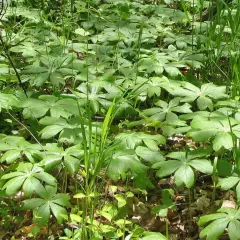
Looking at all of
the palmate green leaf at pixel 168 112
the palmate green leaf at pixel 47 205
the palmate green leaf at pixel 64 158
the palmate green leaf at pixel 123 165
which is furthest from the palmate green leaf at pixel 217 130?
the palmate green leaf at pixel 47 205

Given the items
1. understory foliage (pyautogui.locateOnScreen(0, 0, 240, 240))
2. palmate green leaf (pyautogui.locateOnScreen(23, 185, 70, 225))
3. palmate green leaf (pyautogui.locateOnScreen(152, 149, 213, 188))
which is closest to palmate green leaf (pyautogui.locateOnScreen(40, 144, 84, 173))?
understory foliage (pyautogui.locateOnScreen(0, 0, 240, 240))

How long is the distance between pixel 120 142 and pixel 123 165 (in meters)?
0.15

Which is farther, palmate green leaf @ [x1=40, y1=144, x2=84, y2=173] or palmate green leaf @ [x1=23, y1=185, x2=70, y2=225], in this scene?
palmate green leaf @ [x1=40, y1=144, x2=84, y2=173]

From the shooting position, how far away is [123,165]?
2086 millimetres

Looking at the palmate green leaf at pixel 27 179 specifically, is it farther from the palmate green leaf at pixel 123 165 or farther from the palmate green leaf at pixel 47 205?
A: the palmate green leaf at pixel 123 165

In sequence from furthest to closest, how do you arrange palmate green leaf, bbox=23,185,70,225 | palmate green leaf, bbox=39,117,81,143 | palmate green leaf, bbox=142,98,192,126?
1. palmate green leaf, bbox=142,98,192,126
2. palmate green leaf, bbox=39,117,81,143
3. palmate green leaf, bbox=23,185,70,225

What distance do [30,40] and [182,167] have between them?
1.79 m

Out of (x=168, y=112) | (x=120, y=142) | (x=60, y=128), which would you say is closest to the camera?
(x=120, y=142)

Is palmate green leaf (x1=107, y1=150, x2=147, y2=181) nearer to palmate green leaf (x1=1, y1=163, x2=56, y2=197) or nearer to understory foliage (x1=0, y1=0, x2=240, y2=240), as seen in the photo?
understory foliage (x1=0, y1=0, x2=240, y2=240)

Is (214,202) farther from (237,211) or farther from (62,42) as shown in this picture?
(62,42)

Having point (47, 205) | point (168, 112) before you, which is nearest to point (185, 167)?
point (168, 112)

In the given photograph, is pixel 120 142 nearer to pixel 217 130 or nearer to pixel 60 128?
pixel 60 128

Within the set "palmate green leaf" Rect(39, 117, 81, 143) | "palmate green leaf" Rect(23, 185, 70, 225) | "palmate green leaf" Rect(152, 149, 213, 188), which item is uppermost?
"palmate green leaf" Rect(39, 117, 81, 143)

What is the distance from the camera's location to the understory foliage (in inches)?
79.7
